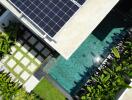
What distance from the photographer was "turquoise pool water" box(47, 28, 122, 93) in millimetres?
21703

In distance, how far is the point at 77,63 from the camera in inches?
866

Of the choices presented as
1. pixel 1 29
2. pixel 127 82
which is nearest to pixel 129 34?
pixel 127 82

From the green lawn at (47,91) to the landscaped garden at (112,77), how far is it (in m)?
1.58

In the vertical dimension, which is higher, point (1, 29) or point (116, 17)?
point (1, 29)

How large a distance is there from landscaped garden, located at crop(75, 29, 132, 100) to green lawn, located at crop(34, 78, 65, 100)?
5.18 feet

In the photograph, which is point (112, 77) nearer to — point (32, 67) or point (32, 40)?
point (32, 67)

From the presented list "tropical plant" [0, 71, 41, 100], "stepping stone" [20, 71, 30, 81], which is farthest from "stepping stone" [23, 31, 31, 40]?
"tropical plant" [0, 71, 41, 100]

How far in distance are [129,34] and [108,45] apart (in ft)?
4.95

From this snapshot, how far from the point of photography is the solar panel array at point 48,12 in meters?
18.0

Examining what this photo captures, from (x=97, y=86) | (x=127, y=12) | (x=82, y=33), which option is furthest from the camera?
(x=127, y=12)

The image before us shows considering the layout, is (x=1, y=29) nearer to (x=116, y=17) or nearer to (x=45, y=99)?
(x=45, y=99)

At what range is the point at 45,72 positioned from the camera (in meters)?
21.9

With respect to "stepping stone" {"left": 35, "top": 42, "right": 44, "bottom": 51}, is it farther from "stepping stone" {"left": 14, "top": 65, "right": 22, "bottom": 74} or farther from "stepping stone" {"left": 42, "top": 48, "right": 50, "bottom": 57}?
"stepping stone" {"left": 14, "top": 65, "right": 22, "bottom": 74}

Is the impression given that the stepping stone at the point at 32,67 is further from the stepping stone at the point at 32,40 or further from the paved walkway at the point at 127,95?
the paved walkway at the point at 127,95
